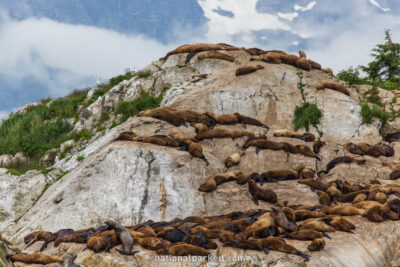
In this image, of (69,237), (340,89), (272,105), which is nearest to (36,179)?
(69,237)

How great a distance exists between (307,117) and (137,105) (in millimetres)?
7809

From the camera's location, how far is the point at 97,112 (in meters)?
19.8

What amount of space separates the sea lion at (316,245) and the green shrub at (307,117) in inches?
327

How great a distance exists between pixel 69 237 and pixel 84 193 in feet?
9.02

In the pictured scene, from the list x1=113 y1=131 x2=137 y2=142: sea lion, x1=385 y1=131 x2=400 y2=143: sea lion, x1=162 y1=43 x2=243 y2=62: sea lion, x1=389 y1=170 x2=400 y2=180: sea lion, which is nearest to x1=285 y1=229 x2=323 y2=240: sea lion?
x1=389 y1=170 x2=400 y2=180: sea lion

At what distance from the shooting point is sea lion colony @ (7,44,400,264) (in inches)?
314

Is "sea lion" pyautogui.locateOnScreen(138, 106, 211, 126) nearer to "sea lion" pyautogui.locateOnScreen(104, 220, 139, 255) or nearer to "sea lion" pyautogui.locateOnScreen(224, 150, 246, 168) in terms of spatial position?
"sea lion" pyautogui.locateOnScreen(224, 150, 246, 168)

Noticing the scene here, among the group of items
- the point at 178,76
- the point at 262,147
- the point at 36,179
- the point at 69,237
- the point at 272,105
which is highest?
the point at 178,76

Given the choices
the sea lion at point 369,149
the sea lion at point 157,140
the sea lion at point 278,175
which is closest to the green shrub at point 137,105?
the sea lion at point 157,140

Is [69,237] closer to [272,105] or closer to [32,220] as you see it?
[32,220]

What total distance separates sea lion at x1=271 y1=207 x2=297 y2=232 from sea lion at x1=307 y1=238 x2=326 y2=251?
79 cm

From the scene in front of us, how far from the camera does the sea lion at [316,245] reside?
797 centimetres

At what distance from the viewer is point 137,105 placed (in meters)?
18.2

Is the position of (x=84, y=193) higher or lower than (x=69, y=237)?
higher
